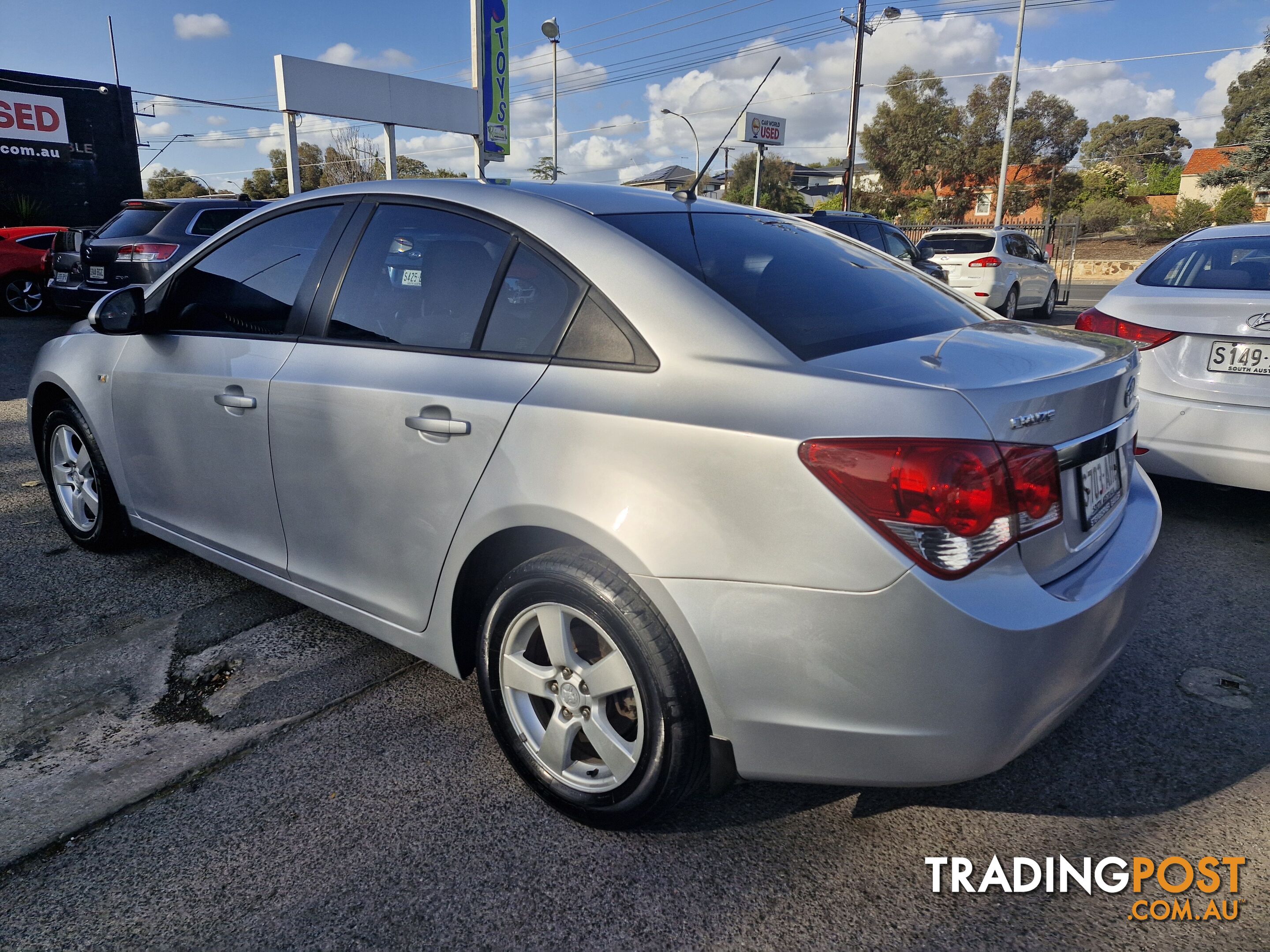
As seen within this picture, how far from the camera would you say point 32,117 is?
22.4m

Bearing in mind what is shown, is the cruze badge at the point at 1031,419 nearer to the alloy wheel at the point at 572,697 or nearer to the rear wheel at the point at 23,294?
the alloy wheel at the point at 572,697

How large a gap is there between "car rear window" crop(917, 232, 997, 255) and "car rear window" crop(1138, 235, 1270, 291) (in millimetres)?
8892

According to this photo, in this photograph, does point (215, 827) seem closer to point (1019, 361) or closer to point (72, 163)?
point (1019, 361)

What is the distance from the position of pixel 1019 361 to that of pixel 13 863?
266 centimetres

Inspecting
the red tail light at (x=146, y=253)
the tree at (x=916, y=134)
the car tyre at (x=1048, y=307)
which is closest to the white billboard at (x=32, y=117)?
the red tail light at (x=146, y=253)

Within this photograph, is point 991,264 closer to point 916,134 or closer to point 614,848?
point 614,848

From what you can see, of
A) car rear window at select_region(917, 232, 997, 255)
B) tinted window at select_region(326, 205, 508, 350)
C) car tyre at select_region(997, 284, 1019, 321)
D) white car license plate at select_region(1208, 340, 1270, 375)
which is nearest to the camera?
tinted window at select_region(326, 205, 508, 350)

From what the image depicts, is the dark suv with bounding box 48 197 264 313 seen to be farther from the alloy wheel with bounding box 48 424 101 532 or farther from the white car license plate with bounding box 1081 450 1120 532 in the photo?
the white car license plate with bounding box 1081 450 1120 532

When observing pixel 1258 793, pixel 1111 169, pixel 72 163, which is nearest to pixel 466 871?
pixel 1258 793

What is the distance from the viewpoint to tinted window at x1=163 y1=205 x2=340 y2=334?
294cm

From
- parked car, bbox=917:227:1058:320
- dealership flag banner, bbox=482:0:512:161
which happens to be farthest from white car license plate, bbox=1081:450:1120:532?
dealership flag banner, bbox=482:0:512:161

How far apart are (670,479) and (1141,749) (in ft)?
5.63

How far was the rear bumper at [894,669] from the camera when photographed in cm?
171

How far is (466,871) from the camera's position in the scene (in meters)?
2.08
